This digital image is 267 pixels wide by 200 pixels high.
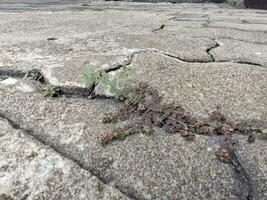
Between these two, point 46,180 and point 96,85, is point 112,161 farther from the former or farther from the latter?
point 96,85

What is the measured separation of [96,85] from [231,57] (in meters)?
0.64

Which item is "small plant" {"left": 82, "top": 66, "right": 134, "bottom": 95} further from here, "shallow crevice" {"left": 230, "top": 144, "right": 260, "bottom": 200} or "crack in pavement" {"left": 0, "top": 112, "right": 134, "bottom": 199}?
"shallow crevice" {"left": 230, "top": 144, "right": 260, "bottom": 200}

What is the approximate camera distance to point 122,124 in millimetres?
979

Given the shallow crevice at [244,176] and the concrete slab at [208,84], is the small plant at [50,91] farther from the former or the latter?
the shallow crevice at [244,176]

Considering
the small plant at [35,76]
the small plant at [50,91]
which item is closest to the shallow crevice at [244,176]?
the small plant at [50,91]

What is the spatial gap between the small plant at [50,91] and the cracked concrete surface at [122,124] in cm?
3

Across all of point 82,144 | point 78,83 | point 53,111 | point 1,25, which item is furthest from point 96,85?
point 1,25

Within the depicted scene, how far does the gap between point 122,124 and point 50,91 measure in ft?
0.94

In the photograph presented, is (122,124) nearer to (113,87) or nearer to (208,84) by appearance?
(113,87)

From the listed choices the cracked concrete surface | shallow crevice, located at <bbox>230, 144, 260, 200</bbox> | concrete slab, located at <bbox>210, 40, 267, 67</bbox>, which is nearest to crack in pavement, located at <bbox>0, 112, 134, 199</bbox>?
the cracked concrete surface

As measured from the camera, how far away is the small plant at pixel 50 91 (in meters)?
1.11

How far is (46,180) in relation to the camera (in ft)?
2.62

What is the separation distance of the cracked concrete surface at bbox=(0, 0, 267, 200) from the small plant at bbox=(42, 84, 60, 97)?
0.03 m

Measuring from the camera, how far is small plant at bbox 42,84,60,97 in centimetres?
111
